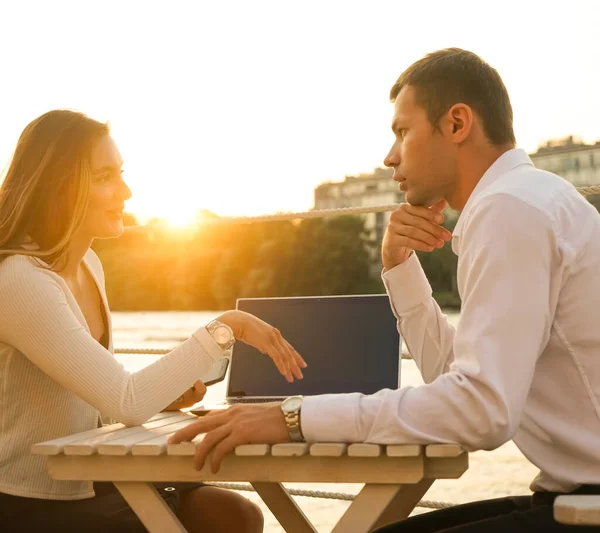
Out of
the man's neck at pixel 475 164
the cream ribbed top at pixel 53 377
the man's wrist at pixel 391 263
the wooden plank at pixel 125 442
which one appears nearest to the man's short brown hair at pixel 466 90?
the man's neck at pixel 475 164

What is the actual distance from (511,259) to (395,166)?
47cm

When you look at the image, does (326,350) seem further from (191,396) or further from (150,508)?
(150,508)

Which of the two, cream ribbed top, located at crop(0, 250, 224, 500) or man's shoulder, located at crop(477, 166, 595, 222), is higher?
man's shoulder, located at crop(477, 166, 595, 222)

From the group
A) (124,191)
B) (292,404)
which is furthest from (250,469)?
(124,191)

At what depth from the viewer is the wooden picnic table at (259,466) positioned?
4.17 feet

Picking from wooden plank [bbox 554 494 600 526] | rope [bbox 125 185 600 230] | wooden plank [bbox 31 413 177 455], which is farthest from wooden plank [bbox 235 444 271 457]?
rope [bbox 125 185 600 230]

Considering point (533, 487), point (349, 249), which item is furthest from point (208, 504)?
point (349, 249)

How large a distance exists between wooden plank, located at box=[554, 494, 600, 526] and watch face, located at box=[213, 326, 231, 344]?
2.65 ft

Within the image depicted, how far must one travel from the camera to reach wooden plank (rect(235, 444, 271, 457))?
1.30 m

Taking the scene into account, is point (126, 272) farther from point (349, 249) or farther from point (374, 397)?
point (374, 397)

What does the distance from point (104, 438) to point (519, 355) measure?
0.74 meters

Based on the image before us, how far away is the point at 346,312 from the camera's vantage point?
215cm

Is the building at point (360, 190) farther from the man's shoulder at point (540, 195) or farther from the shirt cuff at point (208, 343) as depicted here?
the man's shoulder at point (540, 195)

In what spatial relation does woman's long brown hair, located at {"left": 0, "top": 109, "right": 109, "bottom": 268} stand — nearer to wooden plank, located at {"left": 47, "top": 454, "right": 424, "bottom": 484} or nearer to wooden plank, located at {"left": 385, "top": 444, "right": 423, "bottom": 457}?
wooden plank, located at {"left": 47, "top": 454, "right": 424, "bottom": 484}
